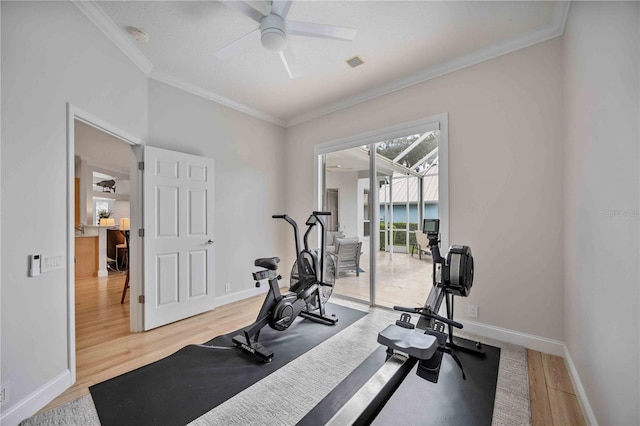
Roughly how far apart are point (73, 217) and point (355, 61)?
3.06 meters

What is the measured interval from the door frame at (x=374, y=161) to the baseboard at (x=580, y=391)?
52.5 inches

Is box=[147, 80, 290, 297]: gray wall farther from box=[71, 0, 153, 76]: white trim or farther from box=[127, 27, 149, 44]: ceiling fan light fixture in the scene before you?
box=[127, 27, 149, 44]: ceiling fan light fixture

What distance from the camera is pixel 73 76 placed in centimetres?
202

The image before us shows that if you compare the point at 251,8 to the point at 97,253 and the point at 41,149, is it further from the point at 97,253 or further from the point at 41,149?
the point at 97,253

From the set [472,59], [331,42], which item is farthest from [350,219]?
[472,59]

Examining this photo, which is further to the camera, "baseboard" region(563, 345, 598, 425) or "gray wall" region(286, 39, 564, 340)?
"gray wall" region(286, 39, 564, 340)

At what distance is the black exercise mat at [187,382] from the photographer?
1.66m

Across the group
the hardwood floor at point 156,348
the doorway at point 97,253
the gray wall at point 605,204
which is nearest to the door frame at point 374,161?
the gray wall at point 605,204

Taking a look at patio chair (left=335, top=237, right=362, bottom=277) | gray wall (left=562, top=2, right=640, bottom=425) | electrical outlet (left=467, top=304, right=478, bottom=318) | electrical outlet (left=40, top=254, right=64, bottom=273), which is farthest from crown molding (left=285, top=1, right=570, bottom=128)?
electrical outlet (left=40, top=254, right=64, bottom=273)

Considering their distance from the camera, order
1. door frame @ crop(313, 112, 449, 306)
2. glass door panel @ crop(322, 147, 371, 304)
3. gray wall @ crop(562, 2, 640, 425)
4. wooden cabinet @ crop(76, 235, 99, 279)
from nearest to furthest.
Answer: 1. gray wall @ crop(562, 2, 640, 425)
2. door frame @ crop(313, 112, 449, 306)
3. glass door panel @ crop(322, 147, 371, 304)
4. wooden cabinet @ crop(76, 235, 99, 279)

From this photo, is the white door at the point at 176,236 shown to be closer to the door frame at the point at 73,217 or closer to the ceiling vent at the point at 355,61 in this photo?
the door frame at the point at 73,217

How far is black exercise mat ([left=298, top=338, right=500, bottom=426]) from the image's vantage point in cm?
159

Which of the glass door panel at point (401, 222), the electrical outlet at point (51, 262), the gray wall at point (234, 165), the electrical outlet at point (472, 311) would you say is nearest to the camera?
the electrical outlet at point (51, 262)

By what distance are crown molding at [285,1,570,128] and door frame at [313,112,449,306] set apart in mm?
487
